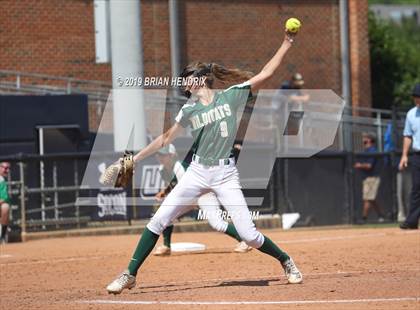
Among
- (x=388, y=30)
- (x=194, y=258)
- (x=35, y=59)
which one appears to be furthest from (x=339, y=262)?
(x=388, y=30)

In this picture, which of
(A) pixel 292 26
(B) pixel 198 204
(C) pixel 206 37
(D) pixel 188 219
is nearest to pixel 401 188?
(D) pixel 188 219

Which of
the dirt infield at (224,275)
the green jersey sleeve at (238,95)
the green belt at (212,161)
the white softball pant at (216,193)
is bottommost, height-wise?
the dirt infield at (224,275)

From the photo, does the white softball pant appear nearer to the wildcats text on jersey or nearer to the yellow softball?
the wildcats text on jersey

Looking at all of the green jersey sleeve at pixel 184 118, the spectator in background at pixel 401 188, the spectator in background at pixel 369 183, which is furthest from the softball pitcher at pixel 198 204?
the spectator in background at pixel 401 188

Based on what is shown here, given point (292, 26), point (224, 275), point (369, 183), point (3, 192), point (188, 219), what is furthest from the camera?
point (369, 183)

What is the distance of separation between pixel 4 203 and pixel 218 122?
9017 millimetres

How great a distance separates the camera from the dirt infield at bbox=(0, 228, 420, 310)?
8.87m

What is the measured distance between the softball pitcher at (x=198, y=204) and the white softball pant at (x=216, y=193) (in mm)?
2927

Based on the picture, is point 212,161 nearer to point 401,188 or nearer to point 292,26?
point 292,26

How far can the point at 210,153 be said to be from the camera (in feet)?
31.2

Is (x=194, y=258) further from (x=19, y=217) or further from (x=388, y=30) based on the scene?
(x=388, y=30)

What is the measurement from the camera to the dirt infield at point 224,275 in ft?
29.1

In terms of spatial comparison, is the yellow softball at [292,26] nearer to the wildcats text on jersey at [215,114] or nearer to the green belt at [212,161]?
the wildcats text on jersey at [215,114]

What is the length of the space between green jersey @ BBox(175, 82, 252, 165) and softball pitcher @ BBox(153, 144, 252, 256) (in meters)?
3.07
